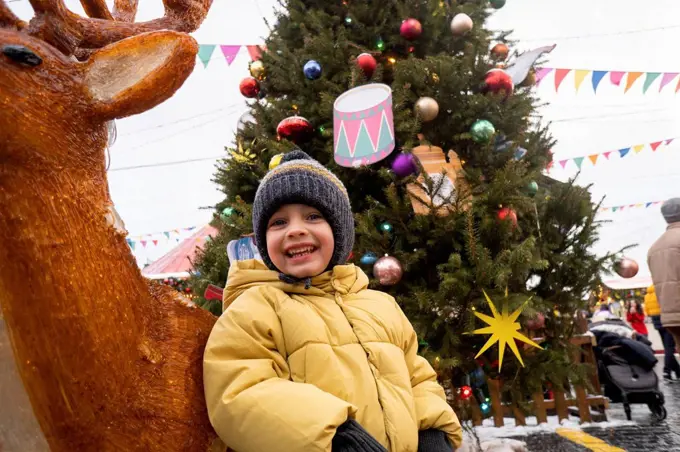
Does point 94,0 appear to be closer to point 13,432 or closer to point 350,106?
point 13,432

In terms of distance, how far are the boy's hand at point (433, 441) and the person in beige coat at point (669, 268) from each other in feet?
15.4

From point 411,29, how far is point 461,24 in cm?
44

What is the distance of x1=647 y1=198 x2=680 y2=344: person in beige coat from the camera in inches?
192

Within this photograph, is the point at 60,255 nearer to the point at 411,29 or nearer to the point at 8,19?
the point at 8,19

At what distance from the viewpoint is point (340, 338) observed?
1.42 meters

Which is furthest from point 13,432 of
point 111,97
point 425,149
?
point 425,149

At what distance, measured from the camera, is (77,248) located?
0.97m

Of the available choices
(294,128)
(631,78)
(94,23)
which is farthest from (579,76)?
(94,23)

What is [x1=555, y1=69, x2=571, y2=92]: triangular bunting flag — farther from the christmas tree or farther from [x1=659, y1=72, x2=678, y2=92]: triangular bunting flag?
the christmas tree

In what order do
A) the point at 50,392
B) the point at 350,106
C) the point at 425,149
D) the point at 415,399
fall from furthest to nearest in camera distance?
the point at 425,149, the point at 350,106, the point at 415,399, the point at 50,392

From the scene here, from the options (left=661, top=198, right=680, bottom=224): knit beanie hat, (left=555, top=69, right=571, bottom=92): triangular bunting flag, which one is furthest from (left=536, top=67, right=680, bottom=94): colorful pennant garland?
(left=661, top=198, right=680, bottom=224): knit beanie hat

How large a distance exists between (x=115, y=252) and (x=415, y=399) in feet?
3.75

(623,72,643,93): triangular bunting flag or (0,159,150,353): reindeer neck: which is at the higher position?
(0,159,150,353): reindeer neck

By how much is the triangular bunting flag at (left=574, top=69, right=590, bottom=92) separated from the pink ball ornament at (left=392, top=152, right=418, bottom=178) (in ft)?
16.5
